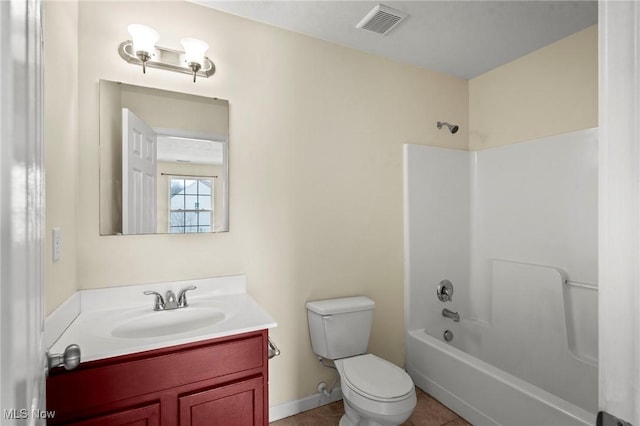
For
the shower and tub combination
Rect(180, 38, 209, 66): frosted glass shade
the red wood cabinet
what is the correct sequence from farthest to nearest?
the shower and tub combination → Rect(180, 38, 209, 66): frosted glass shade → the red wood cabinet

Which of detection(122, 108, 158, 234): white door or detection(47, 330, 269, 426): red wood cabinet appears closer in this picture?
detection(47, 330, 269, 426): red wood cabinet

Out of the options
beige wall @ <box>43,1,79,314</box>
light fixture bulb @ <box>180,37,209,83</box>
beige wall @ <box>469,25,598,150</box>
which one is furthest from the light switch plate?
beige wall @ <box>469,25,598,150</box>

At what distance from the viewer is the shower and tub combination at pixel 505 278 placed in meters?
2.04

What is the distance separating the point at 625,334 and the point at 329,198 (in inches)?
74.9

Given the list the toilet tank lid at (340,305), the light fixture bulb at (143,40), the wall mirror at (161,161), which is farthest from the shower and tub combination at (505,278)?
the light fixture bulb at (143,40)

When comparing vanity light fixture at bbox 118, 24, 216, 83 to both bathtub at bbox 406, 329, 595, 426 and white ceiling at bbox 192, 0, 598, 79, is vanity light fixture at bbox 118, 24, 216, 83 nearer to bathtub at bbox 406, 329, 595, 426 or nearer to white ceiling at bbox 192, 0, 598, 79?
white ceiling at bbox 192, 0, 598, 79

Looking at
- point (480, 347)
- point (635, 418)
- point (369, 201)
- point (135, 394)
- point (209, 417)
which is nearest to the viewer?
point (635, 418)

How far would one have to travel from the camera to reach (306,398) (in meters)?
2.19

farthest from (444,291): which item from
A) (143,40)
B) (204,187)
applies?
(143,40)

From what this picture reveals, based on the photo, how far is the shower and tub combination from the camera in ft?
6.71

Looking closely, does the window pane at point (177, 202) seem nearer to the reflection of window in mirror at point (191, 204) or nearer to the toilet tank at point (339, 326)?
the reflection of window in mirror at point (191, 204)

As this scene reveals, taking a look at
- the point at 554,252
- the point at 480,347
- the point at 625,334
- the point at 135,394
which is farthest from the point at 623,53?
the point at 480,347

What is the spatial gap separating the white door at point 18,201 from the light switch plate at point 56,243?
1031mm

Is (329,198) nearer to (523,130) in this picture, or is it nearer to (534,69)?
(523,130)
